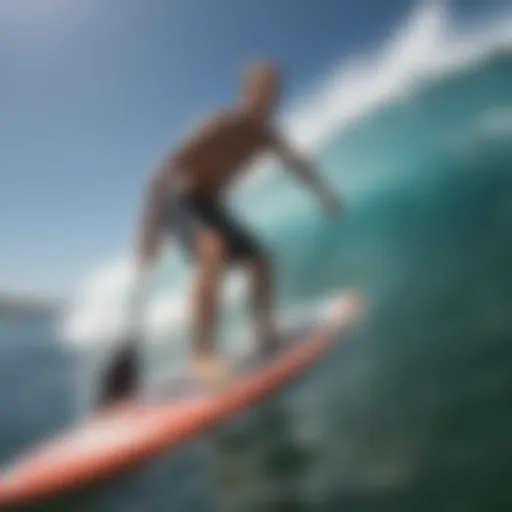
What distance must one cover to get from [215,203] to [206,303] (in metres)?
0.27

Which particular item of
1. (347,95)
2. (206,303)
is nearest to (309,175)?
(347,95)

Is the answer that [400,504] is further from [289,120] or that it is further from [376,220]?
[289,120]

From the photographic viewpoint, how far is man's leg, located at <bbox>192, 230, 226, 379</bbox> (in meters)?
1.59

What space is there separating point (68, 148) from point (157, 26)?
305mm

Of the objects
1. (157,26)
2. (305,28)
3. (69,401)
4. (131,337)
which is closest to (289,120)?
(305,28)

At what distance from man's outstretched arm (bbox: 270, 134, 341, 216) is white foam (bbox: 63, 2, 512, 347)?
0.03 metres

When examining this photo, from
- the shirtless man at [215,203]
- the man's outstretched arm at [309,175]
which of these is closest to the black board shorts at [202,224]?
the shirtless man at [215,203]

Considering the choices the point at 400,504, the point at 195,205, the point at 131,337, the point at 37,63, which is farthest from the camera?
the point at 195,205

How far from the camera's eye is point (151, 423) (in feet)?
4.51

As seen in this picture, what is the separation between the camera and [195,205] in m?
1.75

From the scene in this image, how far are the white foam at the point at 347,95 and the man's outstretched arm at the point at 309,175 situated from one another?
34mm

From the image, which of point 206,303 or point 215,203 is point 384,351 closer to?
point 206,303

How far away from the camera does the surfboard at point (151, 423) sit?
1221mm

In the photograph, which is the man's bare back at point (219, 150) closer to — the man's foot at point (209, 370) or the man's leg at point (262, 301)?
the man's leg at point (262, 301)
